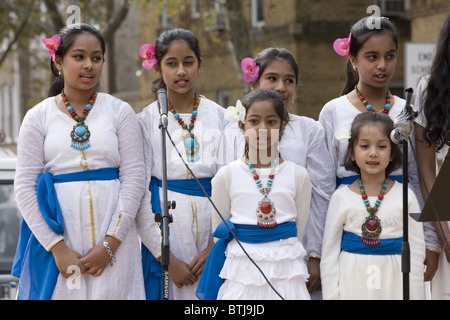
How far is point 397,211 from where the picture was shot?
13.5ft

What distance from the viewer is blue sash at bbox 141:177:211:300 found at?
442cm

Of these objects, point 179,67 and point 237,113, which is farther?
point 179,67

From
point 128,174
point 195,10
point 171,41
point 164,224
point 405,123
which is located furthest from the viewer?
point 195,10

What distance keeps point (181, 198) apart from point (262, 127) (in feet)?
2.11

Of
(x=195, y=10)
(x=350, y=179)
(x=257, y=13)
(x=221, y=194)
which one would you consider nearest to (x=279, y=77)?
(x=350, y=179)

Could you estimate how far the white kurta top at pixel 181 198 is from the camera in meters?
4.40

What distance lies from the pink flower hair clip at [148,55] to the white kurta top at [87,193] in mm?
559

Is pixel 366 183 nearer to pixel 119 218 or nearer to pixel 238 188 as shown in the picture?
pixel 238 188

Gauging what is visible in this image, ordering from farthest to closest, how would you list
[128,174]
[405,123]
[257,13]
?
[257,13], [128,174], [405,123]

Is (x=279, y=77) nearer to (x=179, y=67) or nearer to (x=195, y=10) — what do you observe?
(x=179, y=67)

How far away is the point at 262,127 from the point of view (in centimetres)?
422

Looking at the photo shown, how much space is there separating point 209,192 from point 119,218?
1.94 ft

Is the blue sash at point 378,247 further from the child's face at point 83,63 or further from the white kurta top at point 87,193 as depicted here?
the child's face at point 83,63

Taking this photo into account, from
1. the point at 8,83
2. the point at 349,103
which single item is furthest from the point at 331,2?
the point at 8,83
